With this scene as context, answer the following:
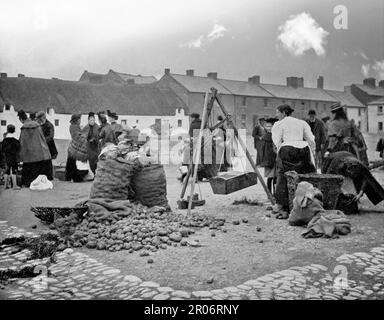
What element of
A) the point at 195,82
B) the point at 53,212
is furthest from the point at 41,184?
the point at 195,82

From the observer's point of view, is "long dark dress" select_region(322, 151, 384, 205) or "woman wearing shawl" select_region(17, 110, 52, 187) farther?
"woman wearing shawl" select_region(17, 110, 52, 187)

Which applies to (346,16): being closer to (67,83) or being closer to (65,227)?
(65,227)

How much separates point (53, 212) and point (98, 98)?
21.9 m

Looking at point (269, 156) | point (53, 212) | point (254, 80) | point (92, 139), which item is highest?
point (254, 80)

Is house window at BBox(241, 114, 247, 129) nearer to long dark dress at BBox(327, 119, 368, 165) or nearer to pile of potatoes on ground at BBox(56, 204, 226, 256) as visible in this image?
long dark dress at BBox(327, 119, 368, 165)

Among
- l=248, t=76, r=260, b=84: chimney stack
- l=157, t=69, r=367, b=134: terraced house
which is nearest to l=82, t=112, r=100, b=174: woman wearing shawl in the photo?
Result: l=157, t=69, r=367, b=134: terraced house

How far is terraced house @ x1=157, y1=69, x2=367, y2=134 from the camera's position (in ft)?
113

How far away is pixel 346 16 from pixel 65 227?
15.3ft

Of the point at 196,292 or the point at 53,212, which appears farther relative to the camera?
the point at 53,212

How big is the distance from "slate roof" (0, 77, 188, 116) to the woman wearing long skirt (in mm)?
13901

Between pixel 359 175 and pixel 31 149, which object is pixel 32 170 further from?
pixel 359 175

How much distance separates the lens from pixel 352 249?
5.17m

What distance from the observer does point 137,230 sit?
18.5 ft

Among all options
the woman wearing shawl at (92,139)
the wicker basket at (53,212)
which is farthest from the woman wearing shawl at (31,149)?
the wicker basket at (53,212)
